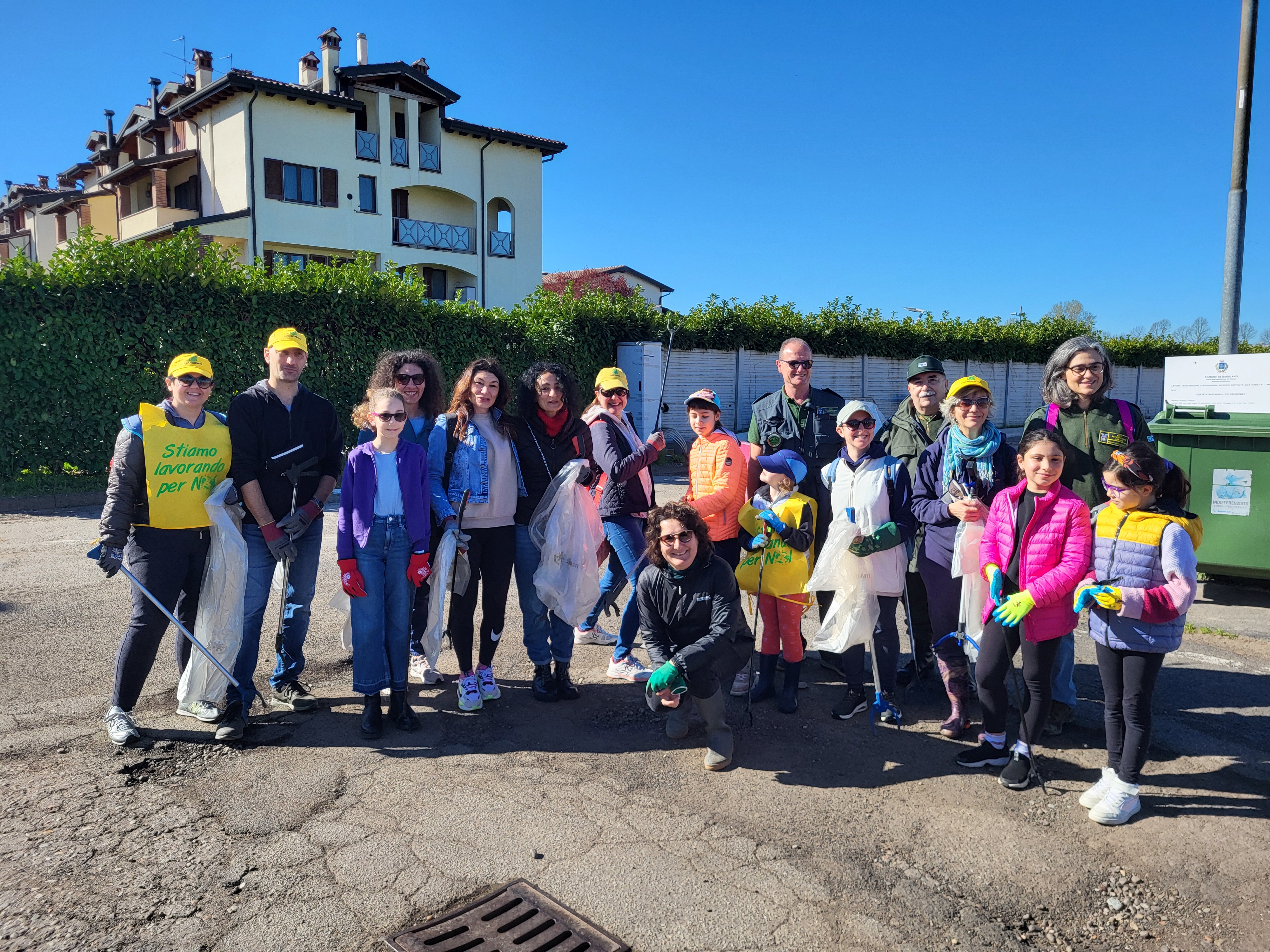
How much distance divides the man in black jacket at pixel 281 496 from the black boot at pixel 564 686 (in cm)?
127

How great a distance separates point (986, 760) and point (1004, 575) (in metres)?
0.84

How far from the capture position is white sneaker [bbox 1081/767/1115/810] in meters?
3.29

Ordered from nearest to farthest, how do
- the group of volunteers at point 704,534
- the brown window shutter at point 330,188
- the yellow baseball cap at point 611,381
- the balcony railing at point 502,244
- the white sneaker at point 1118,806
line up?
the white sneaker at point 1118,806 → the group of volunteers at point 704,534 → the yellow baseball cap at point 611,381 → the brown window shutter at point 330,188 → the balcony railing at point 502,244

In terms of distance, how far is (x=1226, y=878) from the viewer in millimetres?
2834

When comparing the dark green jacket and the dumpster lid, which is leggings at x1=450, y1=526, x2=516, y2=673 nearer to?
the dark green jacket

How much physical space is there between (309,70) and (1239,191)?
27.1 meters

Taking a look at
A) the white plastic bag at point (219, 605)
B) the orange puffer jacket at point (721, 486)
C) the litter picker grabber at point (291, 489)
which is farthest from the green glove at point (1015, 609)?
the white plastic bag at point (219, 605)

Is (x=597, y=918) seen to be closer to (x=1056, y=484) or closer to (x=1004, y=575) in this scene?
(x=1004, y=575)

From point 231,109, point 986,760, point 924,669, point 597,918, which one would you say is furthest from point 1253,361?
point 231,109

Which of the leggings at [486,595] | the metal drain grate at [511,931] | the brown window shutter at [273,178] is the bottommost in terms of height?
the metal drain grate at [511,931]

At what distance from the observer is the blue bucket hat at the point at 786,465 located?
4367 mm

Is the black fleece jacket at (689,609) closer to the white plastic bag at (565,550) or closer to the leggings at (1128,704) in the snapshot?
the white plastic bag at (565,550)

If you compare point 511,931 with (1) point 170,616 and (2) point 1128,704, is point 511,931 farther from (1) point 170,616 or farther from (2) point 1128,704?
(2) point 1128,704

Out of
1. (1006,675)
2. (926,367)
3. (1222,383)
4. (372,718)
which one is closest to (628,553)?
(372,718)
